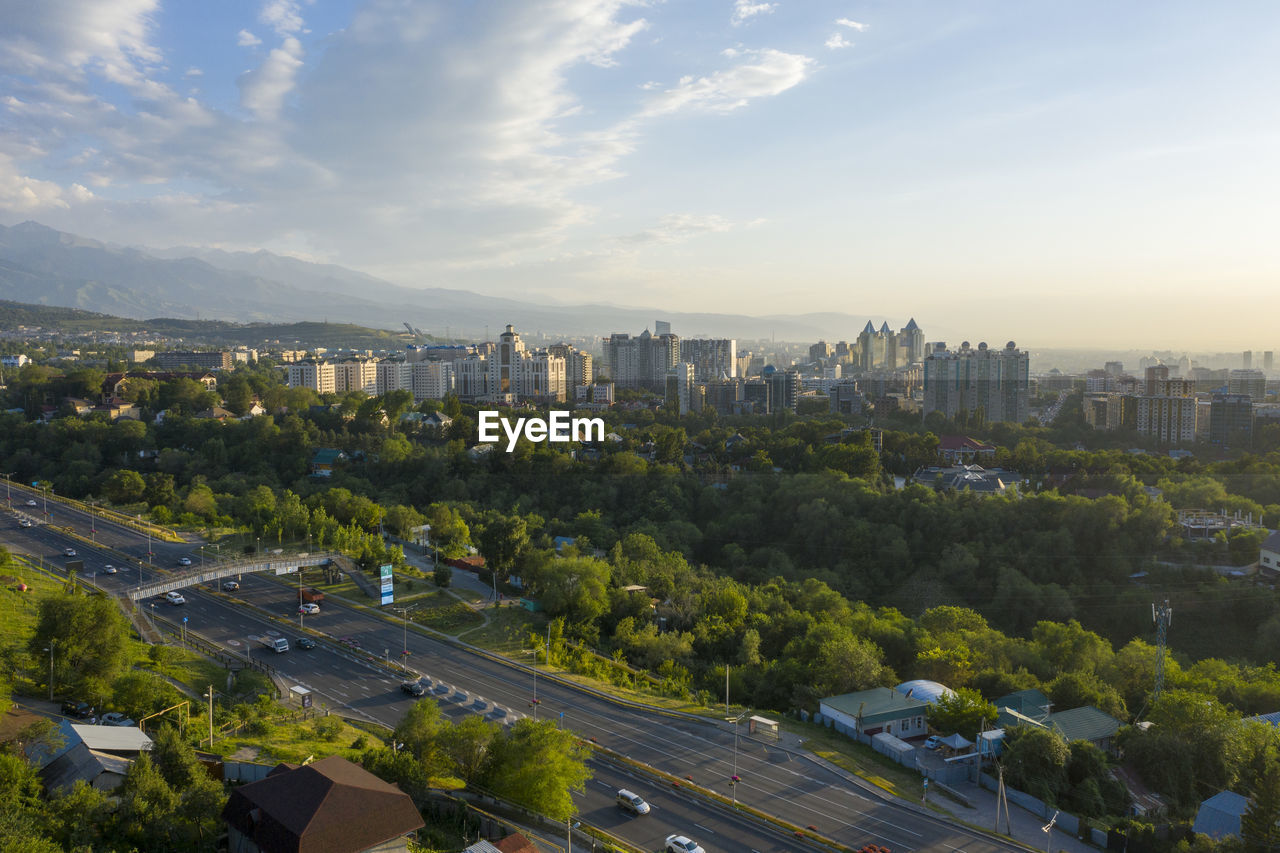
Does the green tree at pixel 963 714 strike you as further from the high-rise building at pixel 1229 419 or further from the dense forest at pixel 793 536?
the high-rise building at pixel 1229 419

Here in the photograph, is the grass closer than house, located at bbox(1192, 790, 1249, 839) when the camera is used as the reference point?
No

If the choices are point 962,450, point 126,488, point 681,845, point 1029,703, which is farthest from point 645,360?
point 681,845

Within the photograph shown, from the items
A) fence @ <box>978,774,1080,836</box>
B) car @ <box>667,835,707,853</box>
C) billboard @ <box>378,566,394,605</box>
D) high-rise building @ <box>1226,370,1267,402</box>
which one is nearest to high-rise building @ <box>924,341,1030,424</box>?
high-rise building @ <box>1226,370,1267,402</box>

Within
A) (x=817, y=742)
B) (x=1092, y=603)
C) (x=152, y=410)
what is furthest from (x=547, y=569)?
(x=152, y=410)

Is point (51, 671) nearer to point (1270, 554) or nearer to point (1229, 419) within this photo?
point (1270, 554)

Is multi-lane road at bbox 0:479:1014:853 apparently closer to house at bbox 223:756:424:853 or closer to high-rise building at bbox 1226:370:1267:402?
house at bbox 223:756:424:853

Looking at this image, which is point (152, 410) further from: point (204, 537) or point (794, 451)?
point (794, 451)

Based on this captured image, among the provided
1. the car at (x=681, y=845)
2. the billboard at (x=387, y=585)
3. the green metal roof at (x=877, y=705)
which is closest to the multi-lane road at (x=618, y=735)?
the car at (x=681, y=845)
